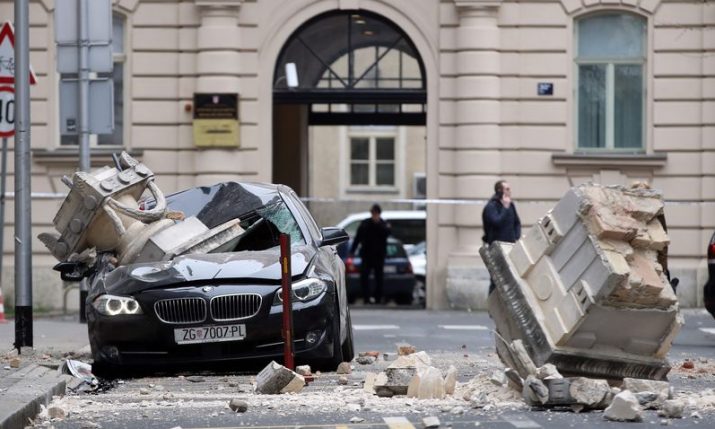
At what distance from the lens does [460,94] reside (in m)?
25.1

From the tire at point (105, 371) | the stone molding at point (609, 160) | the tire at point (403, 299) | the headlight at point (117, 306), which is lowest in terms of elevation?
the tire at point (403, 299)

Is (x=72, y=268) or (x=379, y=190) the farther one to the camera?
(x=379, y=190)

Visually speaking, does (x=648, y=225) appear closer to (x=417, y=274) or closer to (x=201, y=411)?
(x=201, y=411)

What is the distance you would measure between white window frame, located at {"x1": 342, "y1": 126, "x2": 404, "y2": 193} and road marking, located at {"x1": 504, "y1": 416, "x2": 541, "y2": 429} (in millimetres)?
47231

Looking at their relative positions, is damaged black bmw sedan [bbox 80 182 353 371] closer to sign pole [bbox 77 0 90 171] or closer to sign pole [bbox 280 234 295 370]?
sign pole [bbox 280 234 295 370]

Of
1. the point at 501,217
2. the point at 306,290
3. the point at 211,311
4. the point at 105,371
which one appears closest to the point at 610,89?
the point at 501,217

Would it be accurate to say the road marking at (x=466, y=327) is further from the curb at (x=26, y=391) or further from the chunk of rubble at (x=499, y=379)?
the chunk of rubble at (x=499, y=379)

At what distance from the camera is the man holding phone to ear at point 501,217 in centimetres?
2216

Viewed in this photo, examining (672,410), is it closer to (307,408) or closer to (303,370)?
(307,408)

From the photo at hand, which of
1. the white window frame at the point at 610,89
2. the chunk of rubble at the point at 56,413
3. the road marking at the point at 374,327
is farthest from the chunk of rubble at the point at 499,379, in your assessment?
the white window frame at the point at 610,89

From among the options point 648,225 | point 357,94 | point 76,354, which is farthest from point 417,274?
point 648,225

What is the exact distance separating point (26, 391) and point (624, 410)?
159 inches

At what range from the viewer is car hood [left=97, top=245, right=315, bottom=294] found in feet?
41.8

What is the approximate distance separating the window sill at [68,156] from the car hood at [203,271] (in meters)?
12.2
